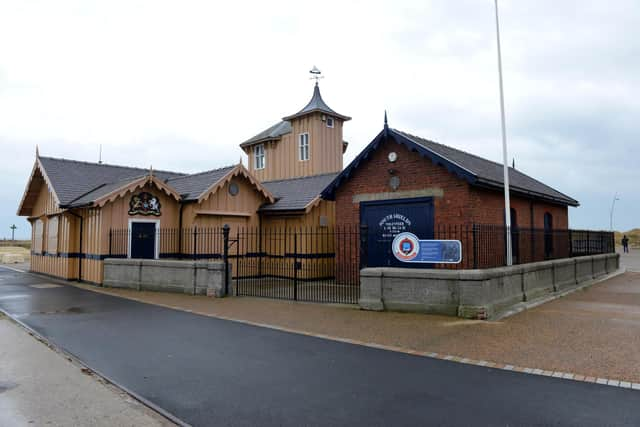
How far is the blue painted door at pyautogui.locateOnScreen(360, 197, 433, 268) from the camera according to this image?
14.4m

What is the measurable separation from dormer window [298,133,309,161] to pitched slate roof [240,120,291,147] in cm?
164

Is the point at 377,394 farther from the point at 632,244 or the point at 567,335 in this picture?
the point at 632,244

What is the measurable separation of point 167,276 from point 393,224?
7.88 m

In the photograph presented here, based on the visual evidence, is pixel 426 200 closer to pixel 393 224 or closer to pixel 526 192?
pixel 393 224

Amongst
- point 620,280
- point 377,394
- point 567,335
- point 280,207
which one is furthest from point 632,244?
point 377,394

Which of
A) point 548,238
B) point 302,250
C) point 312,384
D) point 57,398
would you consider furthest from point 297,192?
point 57,398

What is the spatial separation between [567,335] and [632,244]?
72576 mm

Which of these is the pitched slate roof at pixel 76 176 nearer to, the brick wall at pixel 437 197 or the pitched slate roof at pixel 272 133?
the pitched slate roof at pixel 272 133

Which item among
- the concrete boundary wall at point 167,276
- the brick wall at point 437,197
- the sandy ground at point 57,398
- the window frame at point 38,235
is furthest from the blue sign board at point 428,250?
the window frame at point 38,235

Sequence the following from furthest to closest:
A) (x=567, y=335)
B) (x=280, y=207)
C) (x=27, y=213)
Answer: (x=27, y=213) → (x=280, y=207) → (x=567, y=335)

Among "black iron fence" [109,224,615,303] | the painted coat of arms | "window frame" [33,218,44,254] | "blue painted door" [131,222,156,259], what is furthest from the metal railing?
"window frame" [33,218,44,254]

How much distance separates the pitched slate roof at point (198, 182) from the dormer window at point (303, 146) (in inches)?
376

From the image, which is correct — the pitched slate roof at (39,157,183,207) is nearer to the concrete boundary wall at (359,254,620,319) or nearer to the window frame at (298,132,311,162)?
the window frame at (298,132,311,162)

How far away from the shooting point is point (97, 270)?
1712cm
